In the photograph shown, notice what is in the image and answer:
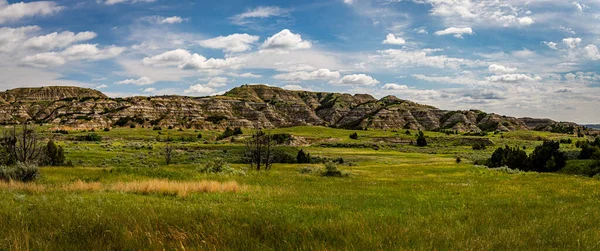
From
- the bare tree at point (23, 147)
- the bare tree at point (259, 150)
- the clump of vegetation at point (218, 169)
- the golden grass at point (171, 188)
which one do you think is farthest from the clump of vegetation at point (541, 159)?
the bare tree at point (23, 147)

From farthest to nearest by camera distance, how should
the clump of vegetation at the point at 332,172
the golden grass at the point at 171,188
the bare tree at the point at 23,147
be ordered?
the bare tree at the point at 23,147
the clump of vegetation at the point at 332,172
the golden grass at the point at 171,188

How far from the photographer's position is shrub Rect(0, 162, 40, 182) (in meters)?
19.4

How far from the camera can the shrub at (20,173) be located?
19394 mm

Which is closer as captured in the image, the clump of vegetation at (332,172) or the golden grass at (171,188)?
the golden grass at (171,188)

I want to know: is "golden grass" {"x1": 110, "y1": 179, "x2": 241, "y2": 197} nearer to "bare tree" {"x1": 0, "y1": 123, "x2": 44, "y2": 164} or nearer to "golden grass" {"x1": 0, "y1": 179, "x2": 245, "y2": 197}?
"golden grass" {"x1": 0, "y1": 179, "x2": 245, "y2": 197}

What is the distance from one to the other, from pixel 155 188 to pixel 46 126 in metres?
177

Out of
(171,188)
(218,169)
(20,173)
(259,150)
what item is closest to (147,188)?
(171,188)

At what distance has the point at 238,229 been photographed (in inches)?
286

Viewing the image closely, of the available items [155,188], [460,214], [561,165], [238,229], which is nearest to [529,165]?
[561,165]

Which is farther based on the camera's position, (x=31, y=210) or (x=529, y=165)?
(x=529, y=165)

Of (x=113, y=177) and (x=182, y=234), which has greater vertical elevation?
(x=182, y=234)

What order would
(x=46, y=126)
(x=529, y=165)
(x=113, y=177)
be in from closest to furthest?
(x=113, y=177)
(x=529, y=165)
(x=46, y=126)

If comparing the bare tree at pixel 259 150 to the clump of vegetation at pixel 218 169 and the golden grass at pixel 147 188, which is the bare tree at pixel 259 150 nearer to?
the clump of vegetation at pixel 218 169

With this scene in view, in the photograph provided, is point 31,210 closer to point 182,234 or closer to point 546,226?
point 182,234
